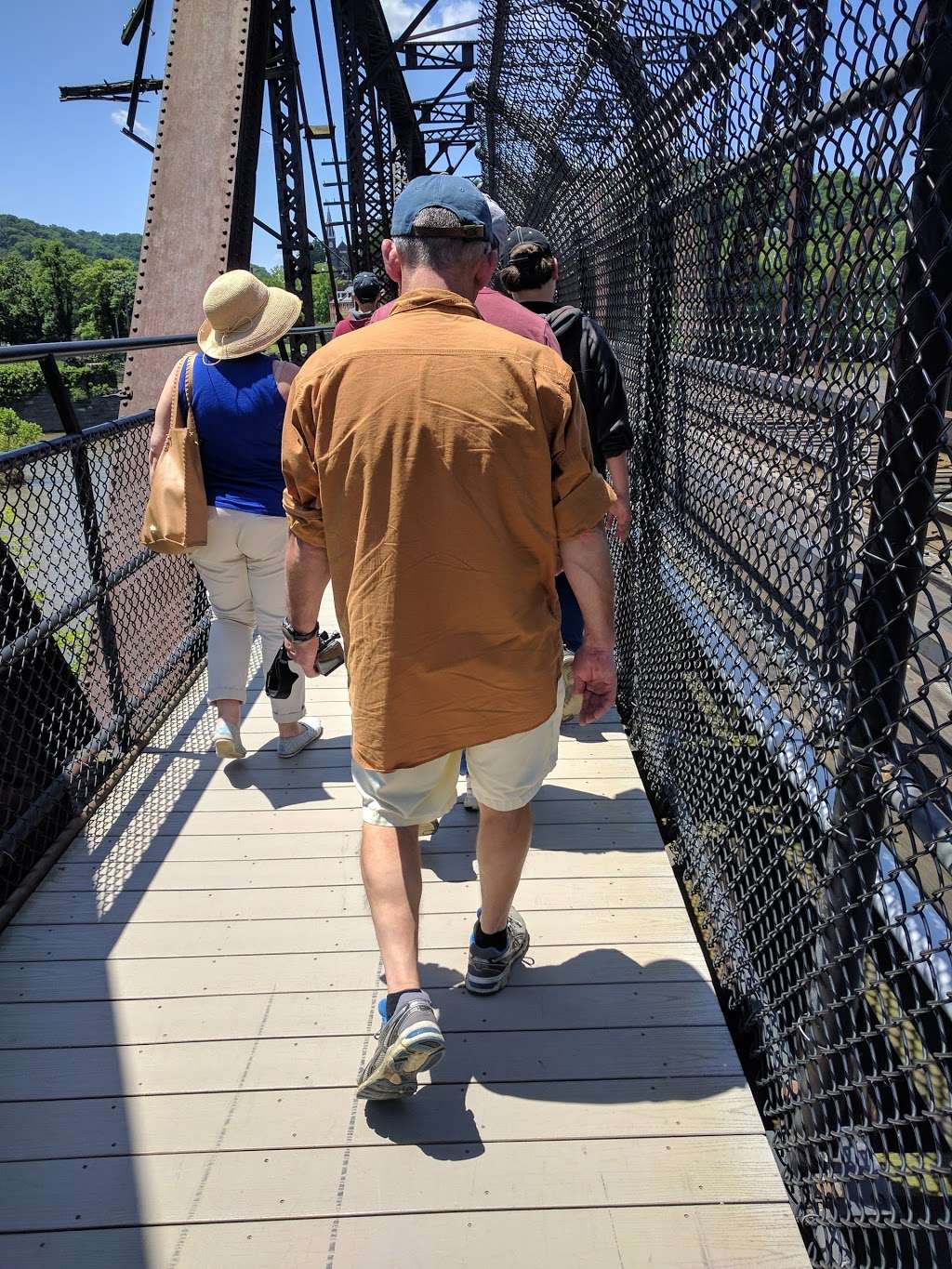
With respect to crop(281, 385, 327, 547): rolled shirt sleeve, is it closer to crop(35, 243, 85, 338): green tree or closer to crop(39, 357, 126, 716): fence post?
crop(39, 357, 126, 716): fence post

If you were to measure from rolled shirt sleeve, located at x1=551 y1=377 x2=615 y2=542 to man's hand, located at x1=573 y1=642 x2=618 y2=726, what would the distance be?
0.99ft

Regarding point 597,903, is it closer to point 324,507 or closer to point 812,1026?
point 812,1026

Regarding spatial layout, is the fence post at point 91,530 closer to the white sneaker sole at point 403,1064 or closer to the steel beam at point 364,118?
the white sneaker sole at point 403,1064

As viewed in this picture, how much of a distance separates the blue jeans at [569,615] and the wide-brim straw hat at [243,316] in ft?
4.32

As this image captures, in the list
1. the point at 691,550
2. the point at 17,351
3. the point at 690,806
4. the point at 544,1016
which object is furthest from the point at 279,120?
the point at 544,1016

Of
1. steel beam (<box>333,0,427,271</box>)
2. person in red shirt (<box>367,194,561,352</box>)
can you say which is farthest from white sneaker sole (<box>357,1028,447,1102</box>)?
steel beam (<box>333,0,427,271</box>)

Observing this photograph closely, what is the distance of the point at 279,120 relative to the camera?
8.73 metres

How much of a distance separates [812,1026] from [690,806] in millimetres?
1150

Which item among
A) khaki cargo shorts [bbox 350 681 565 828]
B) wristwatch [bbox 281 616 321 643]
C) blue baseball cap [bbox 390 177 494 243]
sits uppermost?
blue baseball cap [bbox 390 177 494 243]

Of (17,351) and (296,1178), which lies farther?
(17,351)

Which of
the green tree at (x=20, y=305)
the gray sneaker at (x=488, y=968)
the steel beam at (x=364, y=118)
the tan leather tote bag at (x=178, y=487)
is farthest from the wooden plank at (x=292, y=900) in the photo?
the green tree at (x=20, y=305)

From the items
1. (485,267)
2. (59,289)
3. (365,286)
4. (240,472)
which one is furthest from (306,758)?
(59,289)

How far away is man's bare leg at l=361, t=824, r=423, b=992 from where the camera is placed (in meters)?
1.97

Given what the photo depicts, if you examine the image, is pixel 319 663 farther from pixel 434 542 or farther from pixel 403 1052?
pixel 403 1052
